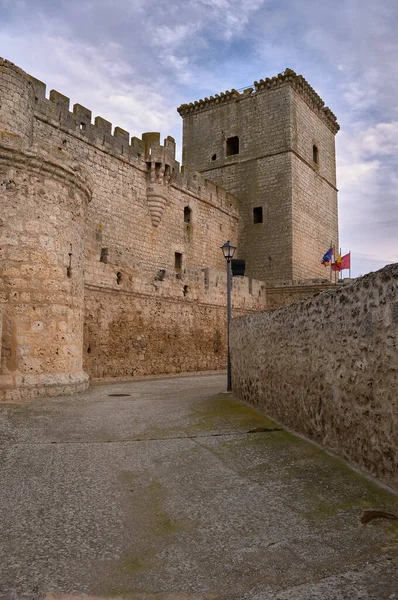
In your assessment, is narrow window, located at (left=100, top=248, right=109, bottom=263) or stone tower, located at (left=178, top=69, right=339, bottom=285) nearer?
narrow window, located at (left=100, top=248, right=109, bottom=263)

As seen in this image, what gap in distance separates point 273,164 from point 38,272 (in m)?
18.3

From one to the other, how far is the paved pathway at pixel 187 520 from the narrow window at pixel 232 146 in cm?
2263

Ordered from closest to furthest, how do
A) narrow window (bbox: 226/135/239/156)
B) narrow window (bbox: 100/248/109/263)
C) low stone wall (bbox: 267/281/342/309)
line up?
narrow window (bbox: 100/248/109/263) → low stone wall (bbox: 267/281/342/309) → narrow window (bbox: 226/135/239/156)

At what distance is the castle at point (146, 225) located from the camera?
733 centimetres

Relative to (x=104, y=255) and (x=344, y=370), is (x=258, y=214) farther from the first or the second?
(x=344, y=370)

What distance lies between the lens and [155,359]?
1262 centimetres

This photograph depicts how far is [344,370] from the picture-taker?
3.56 meters

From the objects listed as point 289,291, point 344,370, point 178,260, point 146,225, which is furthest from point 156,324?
point 344,370

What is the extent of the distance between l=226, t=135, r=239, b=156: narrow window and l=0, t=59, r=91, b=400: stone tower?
18.3m

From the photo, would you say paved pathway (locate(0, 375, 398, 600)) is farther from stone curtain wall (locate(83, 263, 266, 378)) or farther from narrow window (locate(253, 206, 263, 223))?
narrow window (locate(253, 206, 263, 223))

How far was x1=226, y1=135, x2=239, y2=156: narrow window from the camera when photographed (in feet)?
81.7

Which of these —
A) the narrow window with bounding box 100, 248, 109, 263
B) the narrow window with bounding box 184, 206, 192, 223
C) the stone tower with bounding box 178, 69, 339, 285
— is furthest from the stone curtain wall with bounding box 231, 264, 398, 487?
the stone tower with bounding box 178, 69, 339, 285

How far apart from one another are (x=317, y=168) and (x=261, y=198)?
14.8 ft

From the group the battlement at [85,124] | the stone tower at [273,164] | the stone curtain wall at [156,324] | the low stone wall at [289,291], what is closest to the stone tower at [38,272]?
the stone curtain wall at [156,324]
